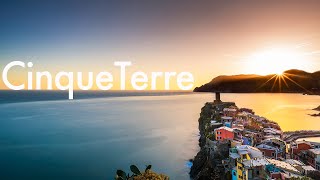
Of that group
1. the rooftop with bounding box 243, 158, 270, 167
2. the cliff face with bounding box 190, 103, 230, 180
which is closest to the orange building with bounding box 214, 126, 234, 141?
the cliff face with bounding box 190, 103, 230, 180

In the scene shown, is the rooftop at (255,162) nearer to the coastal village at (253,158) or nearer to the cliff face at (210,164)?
the coastal village at (253,158)

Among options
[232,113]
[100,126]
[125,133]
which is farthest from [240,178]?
[100,126]

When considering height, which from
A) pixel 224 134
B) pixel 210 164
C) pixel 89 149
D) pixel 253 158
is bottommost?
pixel 89 149

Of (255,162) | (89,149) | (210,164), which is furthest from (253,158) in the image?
(89,149)

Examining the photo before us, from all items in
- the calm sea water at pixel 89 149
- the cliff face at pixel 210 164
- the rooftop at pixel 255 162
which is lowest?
the calm sea water at pixel 89 149

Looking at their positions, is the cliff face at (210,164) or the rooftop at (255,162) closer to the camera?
the rooftop at (255,162)

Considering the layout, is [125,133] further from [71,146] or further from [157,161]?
[157,161]

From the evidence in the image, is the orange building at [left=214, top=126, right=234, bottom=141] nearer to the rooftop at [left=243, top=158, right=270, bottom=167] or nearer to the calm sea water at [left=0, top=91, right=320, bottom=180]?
the calm sea water at [left=0, top=91, right=320, bottom=180]

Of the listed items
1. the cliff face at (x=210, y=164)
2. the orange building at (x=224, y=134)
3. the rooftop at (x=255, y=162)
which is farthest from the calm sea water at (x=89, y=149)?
the rooftop at (x=255, y=162)

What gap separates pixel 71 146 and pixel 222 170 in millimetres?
32324

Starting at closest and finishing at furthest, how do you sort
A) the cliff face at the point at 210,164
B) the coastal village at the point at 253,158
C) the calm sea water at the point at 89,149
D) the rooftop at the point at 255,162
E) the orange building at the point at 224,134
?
the coastal village at the point at 253,158
the rooftop at the point at 255,162
the cliff face at the point at 210,164
the orange building at the point at 224,134
the calm sea water at the point at 89,149

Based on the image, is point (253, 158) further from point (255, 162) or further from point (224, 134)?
point (224, 134)

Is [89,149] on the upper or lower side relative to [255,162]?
lower

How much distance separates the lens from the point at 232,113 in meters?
49.3
